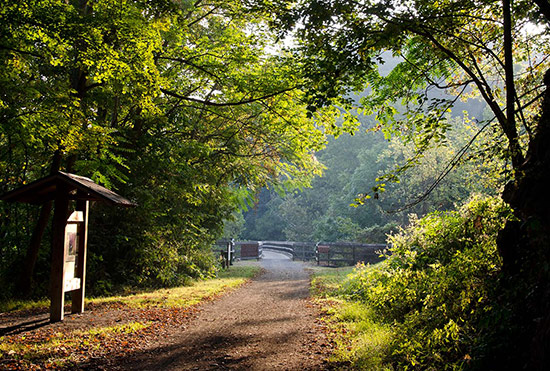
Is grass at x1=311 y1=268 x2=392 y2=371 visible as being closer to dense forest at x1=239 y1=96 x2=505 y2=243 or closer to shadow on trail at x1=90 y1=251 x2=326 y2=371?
shadow on trail at x1=90 y1=251 x2=326 y2=371

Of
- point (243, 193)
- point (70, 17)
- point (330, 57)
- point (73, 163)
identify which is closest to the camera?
point (330, 57)

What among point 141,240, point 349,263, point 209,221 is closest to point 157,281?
point 141,240

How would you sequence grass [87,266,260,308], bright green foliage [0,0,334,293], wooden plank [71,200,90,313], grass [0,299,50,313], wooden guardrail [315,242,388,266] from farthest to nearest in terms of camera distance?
wooden guardrail [315,242,388,266] < grass [87,266,260,308] < grass [0,299,50,313] < wooden plank [71,200,90,313] < bright green foliage [0,0,334,293]

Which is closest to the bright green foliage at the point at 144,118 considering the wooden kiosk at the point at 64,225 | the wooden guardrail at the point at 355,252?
the wooden kiosk at the point at 64,225

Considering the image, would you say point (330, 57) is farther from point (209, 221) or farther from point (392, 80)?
point (209, 221)

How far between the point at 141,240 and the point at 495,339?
10.5 metres

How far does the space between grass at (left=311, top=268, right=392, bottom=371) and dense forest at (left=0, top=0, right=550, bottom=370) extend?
0.24 meters

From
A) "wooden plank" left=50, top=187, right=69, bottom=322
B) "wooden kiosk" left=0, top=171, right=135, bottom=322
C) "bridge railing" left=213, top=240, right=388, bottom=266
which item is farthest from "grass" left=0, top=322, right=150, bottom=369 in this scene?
"bridge railing" left=213, top=240, right=388, bottom=266

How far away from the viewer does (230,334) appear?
270 inches

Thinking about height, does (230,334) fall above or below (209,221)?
below

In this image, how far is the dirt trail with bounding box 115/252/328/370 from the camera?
5.24 metres

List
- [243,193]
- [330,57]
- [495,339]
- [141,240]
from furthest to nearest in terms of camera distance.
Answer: [243,193], [141,240], [330,57], [495,339]

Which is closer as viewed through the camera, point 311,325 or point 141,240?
point 311,325

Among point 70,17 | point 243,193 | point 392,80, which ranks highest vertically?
point 70,17
